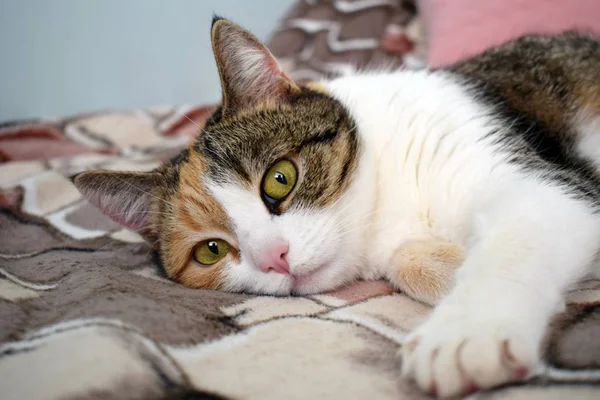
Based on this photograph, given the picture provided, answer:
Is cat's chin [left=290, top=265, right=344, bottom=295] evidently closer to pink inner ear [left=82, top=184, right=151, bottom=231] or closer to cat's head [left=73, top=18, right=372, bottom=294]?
cat's head [left=73, top=18, right=372, bottom=294]

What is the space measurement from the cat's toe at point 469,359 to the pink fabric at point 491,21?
5.11 feet

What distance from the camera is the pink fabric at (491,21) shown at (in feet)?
5.76

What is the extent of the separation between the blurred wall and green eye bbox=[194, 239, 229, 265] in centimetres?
196

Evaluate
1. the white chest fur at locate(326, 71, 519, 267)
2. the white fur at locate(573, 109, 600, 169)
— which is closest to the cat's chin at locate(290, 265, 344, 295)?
the white chest fur at locate(326, 71, 519, 267)

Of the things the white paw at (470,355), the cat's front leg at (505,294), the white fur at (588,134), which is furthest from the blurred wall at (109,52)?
the white paw at (470,355)

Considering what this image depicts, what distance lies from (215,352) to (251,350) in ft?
0.17

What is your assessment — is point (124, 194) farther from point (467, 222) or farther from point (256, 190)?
point (467, 222)

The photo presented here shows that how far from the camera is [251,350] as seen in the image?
0.67 metres

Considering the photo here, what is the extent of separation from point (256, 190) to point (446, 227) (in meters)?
0.41

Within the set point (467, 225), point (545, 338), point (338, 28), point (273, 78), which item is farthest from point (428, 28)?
point (545, 338)

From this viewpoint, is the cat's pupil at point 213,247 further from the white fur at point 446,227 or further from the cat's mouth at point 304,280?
the cat's mouth at point 304,280

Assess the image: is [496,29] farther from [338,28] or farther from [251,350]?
[251,350]

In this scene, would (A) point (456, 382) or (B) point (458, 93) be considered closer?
(A) point (456, 382)

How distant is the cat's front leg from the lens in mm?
546
